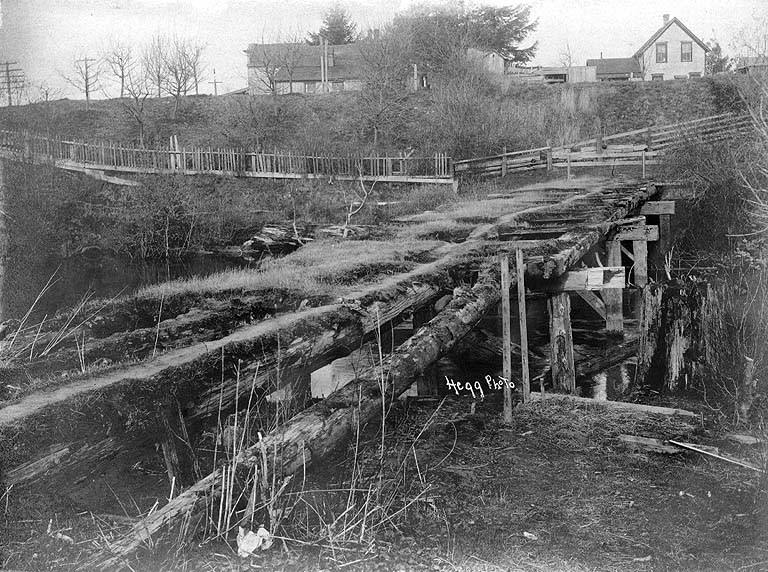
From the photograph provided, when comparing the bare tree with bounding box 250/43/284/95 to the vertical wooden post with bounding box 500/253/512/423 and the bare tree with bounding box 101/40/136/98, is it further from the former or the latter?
the vertical wooden post with bounding box 500/253/512/423

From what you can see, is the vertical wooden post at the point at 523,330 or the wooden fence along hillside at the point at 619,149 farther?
the wooden fence along hillside at the point at 619,149

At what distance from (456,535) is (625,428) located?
2.22m

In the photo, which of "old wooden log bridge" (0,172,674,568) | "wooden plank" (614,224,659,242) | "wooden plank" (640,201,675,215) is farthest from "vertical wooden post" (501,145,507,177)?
"wooden plank" (640,201,675,215)

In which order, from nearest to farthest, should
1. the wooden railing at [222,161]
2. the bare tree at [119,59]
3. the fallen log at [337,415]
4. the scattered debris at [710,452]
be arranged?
the fallen log at [337,415] → the scattered debris at [710,452] → the bare tree at [119,59] → the wooden railing at [222,161]

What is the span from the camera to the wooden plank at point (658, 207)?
1245 cm

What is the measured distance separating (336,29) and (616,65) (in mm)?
3763

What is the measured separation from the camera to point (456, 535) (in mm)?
3861

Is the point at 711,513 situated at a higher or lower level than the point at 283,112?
lower

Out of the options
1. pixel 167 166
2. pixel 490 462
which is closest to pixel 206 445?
pixel 490 462

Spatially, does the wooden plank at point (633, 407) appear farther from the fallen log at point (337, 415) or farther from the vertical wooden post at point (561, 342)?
the vertical wooden post at point (561, 342)

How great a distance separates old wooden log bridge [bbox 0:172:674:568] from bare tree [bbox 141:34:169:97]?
2497 millimetres

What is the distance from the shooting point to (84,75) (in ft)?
18.2

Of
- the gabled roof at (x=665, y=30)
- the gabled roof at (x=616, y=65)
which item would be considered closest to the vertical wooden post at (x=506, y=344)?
the gabled roof at (x=665, y=30)

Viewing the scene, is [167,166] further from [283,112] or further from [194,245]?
[283,112]
